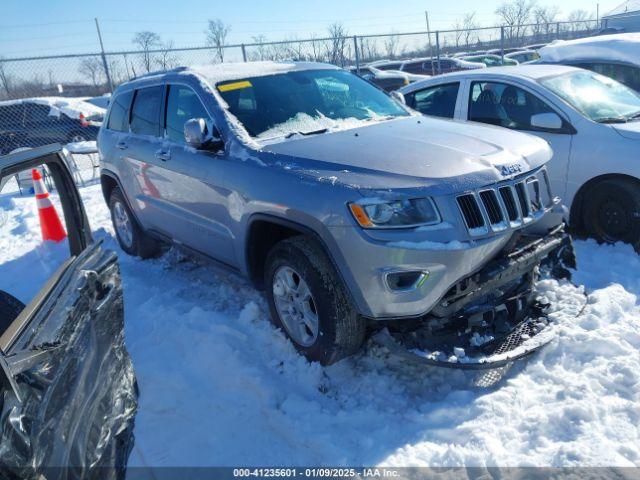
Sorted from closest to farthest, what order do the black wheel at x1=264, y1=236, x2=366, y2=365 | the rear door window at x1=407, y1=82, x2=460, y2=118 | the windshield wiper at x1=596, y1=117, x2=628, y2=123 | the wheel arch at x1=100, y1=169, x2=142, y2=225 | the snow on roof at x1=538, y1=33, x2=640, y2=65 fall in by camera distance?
the black wheel at x1=264, y1=236, x2=366, y2=365
the windshield wiper at x1=596, y1=117, x2=628, y2=123
the wheel arch at x1=100, y1=169, x2=142, y2=225
the rear door window at x1=407, y1=82, x2=460, y2=118
the snow on roof at x1=538, y1=33, x2=640, y2=65

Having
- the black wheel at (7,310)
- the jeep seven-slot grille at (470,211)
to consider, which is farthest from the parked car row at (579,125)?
the black wheel at (7,310)

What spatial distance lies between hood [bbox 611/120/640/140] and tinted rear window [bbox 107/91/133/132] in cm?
462

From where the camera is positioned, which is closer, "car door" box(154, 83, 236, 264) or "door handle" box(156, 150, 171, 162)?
"car door" box(154, 83, 236, 264)

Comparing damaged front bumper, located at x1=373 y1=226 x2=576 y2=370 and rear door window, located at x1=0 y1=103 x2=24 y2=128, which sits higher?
A: rear door window, located at x1=0 y1=103 x2=24 y2=128

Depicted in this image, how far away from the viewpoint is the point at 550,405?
9.19 ft

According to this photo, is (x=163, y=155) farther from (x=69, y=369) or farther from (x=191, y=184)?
(x=69, y=369)

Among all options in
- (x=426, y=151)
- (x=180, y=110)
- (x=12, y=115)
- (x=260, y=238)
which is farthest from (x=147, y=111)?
(x=12, y=115)

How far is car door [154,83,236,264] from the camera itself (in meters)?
3.74

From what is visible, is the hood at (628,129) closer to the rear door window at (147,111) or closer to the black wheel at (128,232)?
the rear door window at (147,111)

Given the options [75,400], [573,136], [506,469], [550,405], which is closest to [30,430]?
[75,400]

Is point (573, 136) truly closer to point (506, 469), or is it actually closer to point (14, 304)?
point (506, 469)

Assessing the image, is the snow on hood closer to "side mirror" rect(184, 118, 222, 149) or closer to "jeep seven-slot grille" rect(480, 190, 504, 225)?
"side mirror" rect(184, 118, 222, 149)

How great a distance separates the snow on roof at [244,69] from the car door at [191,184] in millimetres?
195

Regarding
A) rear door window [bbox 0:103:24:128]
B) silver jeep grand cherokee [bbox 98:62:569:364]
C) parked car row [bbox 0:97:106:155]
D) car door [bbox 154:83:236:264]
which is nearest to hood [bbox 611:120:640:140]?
silver jeep grand cherokee [bbox 98:62:569:364]
